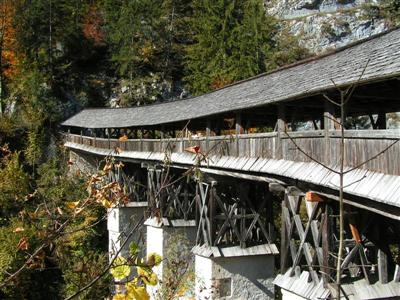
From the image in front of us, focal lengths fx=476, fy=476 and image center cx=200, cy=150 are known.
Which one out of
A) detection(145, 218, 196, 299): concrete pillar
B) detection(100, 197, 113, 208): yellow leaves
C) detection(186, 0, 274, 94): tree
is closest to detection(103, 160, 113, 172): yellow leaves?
detection(100, 197, 113, 208): yellow leaves

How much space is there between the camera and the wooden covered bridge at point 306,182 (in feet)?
17.4

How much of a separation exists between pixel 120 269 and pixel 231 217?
29.8 ft

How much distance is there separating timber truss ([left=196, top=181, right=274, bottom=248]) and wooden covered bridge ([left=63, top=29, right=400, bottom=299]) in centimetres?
3

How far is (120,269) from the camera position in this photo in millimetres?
1940

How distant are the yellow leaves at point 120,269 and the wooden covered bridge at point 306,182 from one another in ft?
0.79

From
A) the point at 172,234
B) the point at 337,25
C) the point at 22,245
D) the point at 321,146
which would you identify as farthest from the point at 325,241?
the point at 337,25

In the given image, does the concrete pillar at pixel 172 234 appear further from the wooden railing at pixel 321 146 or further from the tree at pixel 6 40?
the tree at pixel 6 40

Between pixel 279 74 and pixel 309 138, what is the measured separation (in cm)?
375

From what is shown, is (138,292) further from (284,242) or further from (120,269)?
(284,242)

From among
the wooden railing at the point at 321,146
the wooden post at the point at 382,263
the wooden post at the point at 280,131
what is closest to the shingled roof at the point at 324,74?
the wooden post at the point at 280,131

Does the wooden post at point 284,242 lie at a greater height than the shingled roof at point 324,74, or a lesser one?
lesser

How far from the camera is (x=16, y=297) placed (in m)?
17.3

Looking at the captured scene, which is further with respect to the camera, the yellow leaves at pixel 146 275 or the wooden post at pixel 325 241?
the wooden post at pixel 325 241

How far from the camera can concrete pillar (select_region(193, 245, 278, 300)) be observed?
35.2 ft
